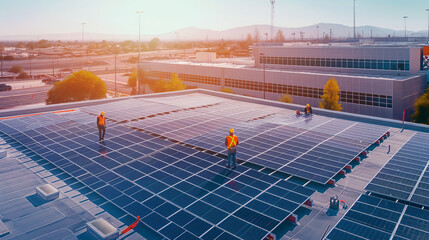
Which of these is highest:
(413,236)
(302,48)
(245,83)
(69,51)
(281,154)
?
(69,51)

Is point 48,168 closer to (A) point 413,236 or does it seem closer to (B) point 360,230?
(B) point 360,230

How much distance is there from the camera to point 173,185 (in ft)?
43.0

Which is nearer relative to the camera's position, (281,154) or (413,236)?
(413,236)

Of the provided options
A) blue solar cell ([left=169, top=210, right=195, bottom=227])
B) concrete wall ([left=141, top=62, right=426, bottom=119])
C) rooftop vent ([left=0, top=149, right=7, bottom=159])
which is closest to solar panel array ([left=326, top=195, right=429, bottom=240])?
blue solar cell ([left=169, top=210, right=195, bottom=227])

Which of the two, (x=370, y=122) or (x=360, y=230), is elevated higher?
(x=370, y=122)

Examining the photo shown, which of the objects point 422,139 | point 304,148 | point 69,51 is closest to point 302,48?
point 422,139

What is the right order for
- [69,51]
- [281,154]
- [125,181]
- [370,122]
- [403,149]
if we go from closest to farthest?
1. [125,181]
2. [281,154]
3. [403,149]
4. [370,122]
5. [69,51]

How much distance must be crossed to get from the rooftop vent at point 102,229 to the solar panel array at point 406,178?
9655 mm

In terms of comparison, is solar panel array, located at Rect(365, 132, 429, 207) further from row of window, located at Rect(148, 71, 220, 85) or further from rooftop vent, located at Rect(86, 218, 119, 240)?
row of window, located at Rect(148, 71, 220, 85)

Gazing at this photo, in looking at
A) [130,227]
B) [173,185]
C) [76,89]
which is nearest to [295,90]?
[76,89]

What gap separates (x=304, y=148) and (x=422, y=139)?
29.1 feet

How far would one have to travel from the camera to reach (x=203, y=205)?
1151 centimetres

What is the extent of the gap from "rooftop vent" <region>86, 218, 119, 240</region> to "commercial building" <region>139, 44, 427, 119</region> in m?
43.3

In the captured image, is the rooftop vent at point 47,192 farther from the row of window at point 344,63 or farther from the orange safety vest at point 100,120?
the row of window at point 344,63
